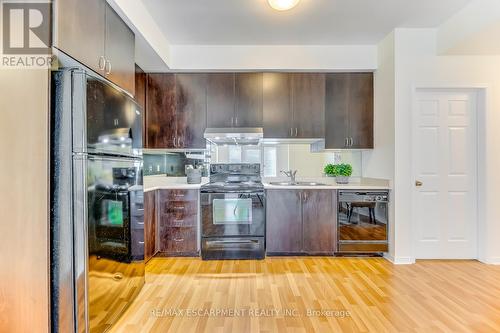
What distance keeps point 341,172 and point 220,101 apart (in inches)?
72.8

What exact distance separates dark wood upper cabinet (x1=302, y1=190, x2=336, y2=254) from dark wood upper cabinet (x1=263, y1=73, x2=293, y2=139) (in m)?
0.87

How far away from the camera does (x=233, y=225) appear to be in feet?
11.5

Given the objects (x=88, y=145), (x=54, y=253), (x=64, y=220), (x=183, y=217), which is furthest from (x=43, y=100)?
(x=183, y=217)

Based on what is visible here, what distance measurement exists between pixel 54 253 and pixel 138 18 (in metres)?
2.05

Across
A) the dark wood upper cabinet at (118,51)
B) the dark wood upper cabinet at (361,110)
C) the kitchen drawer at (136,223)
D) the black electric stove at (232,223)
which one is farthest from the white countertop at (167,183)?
the dark wood upper cabinet at (361,110)

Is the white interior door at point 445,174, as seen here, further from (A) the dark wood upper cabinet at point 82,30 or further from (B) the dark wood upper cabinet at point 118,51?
(A) the dark wood upper cabinet at point 82,30

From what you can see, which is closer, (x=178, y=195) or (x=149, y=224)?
(x=149, y=224)

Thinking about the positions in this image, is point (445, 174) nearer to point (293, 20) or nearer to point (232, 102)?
point (293, 20)

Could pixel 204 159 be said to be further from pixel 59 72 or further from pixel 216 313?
pixel 59 72

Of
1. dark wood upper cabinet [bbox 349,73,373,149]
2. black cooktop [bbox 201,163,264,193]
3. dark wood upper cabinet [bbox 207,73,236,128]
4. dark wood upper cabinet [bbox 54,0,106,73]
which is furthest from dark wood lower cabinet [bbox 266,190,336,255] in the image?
dark wood upper cabinet [bbox 54,0,106,73]

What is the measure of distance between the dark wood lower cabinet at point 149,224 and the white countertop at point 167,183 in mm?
110

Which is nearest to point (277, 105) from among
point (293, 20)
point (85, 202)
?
point (293, 20)

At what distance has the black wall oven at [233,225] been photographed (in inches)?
138

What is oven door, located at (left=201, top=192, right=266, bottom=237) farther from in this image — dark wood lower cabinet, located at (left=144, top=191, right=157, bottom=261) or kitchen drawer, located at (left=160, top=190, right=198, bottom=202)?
dark wood lower cabinet, located at (left=144, top=191, right=157, bottom=261)
